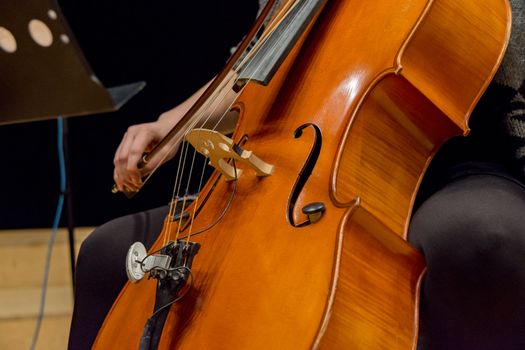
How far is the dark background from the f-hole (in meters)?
1.11

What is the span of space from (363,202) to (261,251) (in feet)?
0.40

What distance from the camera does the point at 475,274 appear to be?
598mm

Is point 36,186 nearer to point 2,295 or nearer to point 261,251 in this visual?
point 2,295

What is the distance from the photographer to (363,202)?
0.62 metres

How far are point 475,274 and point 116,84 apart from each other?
55.1 inches

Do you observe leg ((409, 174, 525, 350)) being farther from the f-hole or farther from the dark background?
the dark background

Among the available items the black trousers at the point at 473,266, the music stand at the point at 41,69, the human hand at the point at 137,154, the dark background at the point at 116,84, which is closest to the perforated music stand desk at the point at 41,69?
the music stand at the point at 41,69

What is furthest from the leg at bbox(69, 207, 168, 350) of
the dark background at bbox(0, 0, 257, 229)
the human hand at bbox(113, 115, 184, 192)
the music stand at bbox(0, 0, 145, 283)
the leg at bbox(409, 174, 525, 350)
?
the dark background at bbox(0, 0, 257, 229)

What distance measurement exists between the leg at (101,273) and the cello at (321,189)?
0.16 m

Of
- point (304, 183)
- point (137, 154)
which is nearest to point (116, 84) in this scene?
point (137, 154)

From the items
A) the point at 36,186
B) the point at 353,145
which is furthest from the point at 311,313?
the point at 36,186

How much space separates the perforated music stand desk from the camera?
3.46 ft

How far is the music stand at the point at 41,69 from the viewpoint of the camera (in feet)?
3.46

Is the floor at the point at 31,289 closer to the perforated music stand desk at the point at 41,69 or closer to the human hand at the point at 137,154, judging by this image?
the perforated music stand desk at the point at 41,69
